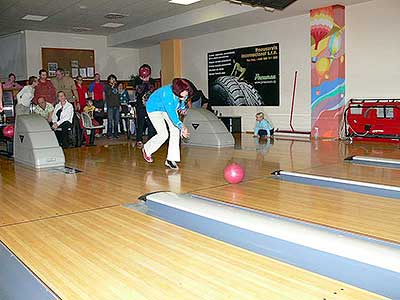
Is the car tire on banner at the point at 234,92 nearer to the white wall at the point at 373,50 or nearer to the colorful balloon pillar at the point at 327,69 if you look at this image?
the colorful balloon pillar at the point at 327,69

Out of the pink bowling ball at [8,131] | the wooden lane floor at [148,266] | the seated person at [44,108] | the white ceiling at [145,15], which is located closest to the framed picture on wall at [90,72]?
the white ceiling at [145,15]

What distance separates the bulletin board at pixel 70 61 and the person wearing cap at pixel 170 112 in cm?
725

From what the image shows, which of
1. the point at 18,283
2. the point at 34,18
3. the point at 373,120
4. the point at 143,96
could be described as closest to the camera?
the point at 18,283

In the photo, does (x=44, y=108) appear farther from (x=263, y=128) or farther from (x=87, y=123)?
(x=263, y=128)

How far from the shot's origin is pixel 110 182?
464cm

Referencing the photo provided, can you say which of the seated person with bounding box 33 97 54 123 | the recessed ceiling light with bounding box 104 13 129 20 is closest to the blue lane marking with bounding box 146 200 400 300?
the seated person with bounding box 33 97 54 123

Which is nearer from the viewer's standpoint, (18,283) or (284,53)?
(18,283)

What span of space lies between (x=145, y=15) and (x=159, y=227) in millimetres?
7898

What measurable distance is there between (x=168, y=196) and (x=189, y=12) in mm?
7003

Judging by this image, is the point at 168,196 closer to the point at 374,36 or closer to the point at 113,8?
the point at 374,36

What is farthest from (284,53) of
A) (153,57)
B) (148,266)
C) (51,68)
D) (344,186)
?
(148,266)

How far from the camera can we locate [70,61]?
12078 mm

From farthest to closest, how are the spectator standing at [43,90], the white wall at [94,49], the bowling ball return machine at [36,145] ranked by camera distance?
1. the white wall at [94,49]
2. the spectator standing at [43,90]
3. the bowling ball return machine at [36,145]

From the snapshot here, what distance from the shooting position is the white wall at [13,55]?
37.7 ft
